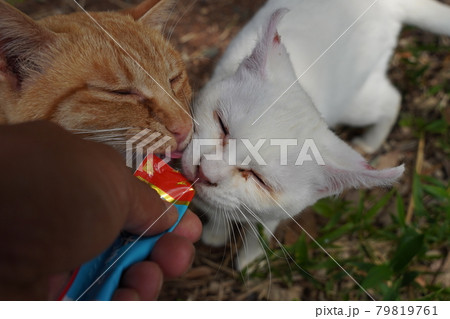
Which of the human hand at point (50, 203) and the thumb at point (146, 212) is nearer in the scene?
the human hand at point (50, 203)

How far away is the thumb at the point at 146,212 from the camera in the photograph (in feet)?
3.39

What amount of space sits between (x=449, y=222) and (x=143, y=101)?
1616 millimetres

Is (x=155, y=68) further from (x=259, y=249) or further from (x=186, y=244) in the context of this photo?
(x=259, y=249)

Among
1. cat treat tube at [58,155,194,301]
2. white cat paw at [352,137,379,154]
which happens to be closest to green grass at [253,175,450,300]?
white cat paw at [352,137,379,154]

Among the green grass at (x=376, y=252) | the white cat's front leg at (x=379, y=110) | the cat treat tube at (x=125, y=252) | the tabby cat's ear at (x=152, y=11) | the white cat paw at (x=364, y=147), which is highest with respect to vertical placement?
the tabby cat's ear at (x=152, y=11)

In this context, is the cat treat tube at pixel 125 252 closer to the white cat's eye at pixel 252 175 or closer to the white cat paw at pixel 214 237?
the white cat's eye at pixel 252 175

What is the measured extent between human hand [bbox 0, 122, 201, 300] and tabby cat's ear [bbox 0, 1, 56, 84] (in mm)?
447

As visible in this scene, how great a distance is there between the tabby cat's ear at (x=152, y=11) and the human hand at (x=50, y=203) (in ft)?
2.68

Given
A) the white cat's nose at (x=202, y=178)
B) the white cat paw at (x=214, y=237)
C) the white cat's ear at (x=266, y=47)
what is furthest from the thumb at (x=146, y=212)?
the white cat paw at (x=214, y=237)

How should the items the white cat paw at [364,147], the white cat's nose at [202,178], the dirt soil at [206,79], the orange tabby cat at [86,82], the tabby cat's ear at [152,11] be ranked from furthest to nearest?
the white cat paw at [364,147] → the dirt soil at [206,79] → the tabby cat's ear at [152,11] → the white cat's nose at [202,178] → the orange tabby cat at [86,82]

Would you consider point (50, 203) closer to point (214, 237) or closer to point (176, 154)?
point (176, 154)

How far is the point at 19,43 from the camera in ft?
3.88

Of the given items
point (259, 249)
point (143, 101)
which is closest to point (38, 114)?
point (143, 101)
